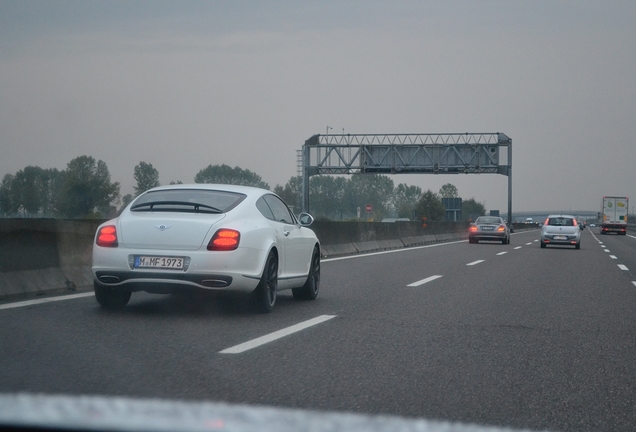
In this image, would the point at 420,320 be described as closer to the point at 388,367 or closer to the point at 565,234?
the point at 388,367

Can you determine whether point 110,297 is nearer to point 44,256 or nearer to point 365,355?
point 44,256

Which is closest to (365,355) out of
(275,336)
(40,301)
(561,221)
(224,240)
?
(275,336)

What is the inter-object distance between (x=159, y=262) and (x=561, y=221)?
25762mm

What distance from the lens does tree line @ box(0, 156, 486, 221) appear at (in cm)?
3175

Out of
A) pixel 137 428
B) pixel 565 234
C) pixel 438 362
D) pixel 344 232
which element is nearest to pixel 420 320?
pixel 438 362

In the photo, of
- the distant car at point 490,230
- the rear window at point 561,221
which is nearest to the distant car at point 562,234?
the rear window at point 561,221

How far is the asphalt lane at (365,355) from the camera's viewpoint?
4.88 m

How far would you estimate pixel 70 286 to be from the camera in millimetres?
10867

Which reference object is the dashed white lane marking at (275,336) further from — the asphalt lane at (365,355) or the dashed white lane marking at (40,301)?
the dashed white lane marking at (40,301)

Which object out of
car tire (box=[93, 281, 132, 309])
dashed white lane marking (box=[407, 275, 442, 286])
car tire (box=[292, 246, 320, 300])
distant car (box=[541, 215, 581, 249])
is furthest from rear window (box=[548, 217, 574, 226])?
car tire (box=[93, 281, 132, 309])

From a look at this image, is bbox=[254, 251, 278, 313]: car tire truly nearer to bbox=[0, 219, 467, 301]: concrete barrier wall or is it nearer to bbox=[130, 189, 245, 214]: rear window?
bbox=[130, 189, 245, 214]: rear window

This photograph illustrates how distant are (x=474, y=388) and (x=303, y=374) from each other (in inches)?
46.7

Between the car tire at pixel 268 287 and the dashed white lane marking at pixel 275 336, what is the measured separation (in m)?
0.58

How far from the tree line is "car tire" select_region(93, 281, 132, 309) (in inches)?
46.7
